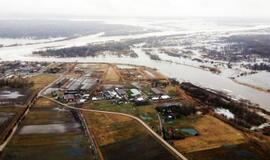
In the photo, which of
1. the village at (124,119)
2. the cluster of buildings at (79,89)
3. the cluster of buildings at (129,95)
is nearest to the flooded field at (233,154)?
the village at (124,119)

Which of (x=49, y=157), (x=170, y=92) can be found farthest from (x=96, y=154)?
(x=170, y=92)

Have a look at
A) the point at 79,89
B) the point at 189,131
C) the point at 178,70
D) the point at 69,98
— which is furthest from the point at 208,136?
the point at 178,70

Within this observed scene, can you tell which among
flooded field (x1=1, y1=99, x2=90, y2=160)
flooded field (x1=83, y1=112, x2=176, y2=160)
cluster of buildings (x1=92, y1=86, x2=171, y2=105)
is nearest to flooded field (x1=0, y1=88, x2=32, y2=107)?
flooded field (x1=1, y1=99, x2=90, y2=160)

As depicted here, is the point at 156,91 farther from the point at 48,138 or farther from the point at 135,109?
the point at 48,138

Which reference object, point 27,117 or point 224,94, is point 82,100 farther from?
point 224,94

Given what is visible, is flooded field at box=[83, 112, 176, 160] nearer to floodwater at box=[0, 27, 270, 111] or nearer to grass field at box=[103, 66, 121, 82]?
grass field at box=[103, 66, 121, 82]
